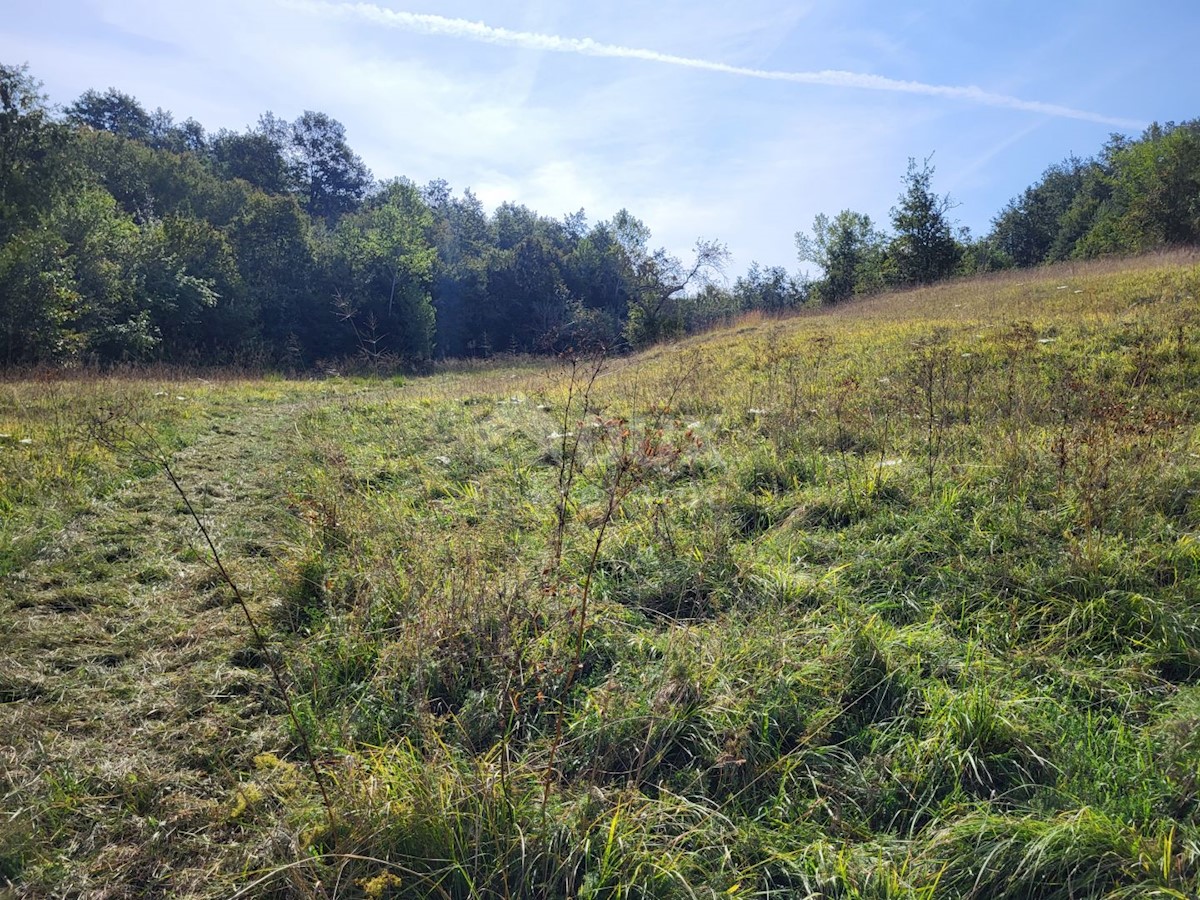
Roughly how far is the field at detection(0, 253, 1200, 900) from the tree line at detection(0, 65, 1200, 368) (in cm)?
199

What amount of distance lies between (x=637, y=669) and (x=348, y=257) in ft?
97.5

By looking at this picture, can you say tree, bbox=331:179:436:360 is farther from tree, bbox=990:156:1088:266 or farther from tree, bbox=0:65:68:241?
tree, bbox=990:156:1088:266

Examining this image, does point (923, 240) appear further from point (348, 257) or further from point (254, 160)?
point (254, 160)

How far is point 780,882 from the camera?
190cm

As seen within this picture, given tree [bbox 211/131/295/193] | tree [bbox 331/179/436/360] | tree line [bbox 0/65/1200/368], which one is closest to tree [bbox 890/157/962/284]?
tree line [bbox 0/65/1200/368]

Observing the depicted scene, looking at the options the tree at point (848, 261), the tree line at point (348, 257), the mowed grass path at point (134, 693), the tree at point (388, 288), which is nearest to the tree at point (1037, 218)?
the tree line at point (348, 257)

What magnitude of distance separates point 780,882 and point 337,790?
1431mm

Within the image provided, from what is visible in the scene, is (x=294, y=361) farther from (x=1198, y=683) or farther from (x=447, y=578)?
(x=1198, y=683)

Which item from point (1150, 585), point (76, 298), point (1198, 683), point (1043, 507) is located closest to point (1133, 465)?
point (1043, 507)

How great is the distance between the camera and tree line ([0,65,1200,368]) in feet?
54.0

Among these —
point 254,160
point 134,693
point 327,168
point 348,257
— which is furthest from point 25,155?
point 327,168

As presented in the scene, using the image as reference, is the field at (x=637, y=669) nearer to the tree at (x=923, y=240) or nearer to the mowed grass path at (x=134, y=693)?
the mowed grass path at (x=134, y=693)

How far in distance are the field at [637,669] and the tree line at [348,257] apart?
1.99 metres

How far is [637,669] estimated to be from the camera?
2.75 metres
